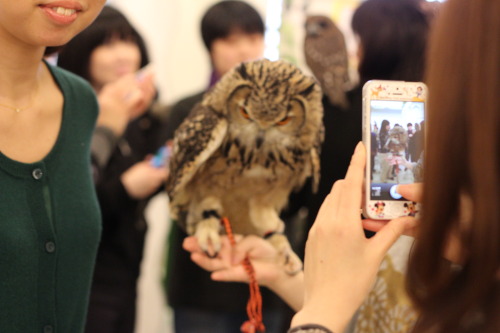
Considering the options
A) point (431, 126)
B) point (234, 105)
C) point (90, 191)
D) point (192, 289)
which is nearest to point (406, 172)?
point (431, 126)

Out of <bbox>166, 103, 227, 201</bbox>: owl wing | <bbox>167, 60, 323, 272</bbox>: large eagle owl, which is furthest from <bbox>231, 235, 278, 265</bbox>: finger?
<bbox>166, 103, 227, 201</bbox>: owl wing

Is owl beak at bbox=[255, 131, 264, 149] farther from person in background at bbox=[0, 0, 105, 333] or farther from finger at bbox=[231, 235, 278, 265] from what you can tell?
person in background at bbox=[0, 0, 105, 333]

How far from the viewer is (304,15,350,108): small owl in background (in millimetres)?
1057

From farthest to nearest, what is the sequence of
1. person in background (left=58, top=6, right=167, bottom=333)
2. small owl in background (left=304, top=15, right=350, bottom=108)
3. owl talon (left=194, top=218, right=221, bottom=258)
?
person in background (left=58, top=6, right=167, bottom=333) < small owl in background (left=304, top=15, right=350, bottom=108) < owl talon (left=194, top=218, right=221, bottom=258)

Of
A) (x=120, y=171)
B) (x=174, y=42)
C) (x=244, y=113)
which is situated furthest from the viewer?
(x=174, y=42)

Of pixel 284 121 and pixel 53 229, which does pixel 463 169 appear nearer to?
pixel 284 121

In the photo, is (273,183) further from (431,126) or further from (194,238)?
(431,126)

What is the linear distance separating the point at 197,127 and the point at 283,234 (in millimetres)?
234

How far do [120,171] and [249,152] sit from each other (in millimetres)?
733

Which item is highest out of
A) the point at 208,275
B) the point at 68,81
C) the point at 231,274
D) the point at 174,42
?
the point at 174,42

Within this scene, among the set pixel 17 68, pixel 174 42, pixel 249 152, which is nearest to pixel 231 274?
pixel 249 152

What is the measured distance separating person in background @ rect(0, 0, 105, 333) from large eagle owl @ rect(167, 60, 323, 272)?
17cm

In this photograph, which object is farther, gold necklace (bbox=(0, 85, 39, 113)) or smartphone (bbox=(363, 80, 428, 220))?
gold necklace (bbox=(0, 85, 39, 113))

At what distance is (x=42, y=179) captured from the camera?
2.87 ft
